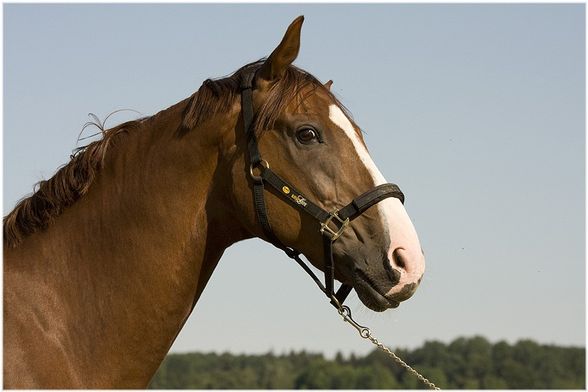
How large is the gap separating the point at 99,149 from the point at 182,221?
0.86 m

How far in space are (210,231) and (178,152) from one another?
61 cm

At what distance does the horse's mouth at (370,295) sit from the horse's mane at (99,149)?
1.25m

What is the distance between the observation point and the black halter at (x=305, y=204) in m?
5.84

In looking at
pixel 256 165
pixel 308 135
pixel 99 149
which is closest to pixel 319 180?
pixel 308 135

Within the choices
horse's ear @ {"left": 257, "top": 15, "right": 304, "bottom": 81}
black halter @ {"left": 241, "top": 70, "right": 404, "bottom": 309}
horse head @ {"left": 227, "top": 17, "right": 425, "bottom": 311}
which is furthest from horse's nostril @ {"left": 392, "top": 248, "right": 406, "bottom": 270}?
horse's ear @ {"left": 257, "top": 15, "right": 304, "bottom": 81}

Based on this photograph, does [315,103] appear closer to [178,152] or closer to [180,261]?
[178,152]

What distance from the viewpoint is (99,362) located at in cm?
572

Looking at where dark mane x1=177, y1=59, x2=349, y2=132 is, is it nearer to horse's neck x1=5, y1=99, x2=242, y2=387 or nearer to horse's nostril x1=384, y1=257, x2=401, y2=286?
horse's neck x1=5, y1=99, x2=242, y2=387

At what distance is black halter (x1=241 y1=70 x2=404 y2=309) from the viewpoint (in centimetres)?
584

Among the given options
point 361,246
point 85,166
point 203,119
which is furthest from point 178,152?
point 361,246

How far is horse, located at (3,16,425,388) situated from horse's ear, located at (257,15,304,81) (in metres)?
0.01

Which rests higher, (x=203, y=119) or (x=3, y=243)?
(x=203, y=119)

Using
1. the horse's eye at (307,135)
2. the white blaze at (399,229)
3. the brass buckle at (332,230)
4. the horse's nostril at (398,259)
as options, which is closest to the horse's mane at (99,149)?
the horse's eye at (307,135)

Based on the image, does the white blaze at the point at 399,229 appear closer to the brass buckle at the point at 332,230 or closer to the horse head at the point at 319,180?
the horse head at the point at 319,180
